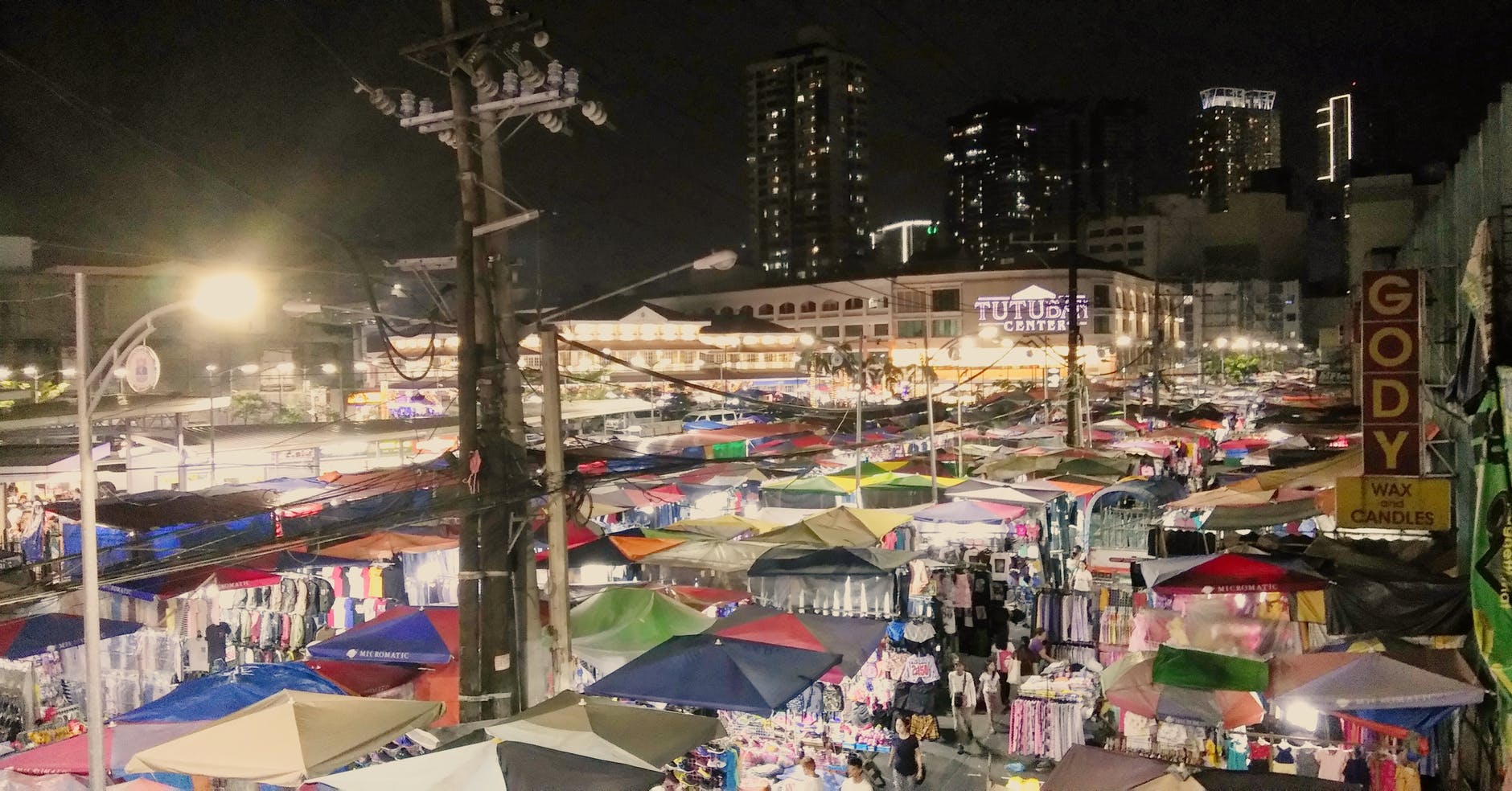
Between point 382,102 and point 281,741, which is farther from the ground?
point 382,102

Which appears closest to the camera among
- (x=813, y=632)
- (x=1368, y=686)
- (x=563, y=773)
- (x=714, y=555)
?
(x=563, y=773)

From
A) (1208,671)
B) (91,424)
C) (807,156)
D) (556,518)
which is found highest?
(807,156)

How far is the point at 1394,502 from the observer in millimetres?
10734

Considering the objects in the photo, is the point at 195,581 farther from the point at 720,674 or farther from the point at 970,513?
the point at 970,513

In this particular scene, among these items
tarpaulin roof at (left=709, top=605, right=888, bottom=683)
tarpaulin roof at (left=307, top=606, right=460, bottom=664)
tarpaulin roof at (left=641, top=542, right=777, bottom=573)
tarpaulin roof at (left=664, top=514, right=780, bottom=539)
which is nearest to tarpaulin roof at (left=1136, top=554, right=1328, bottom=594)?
tarpaulin roof at (left=709, top=605, right=888, bottom=683)

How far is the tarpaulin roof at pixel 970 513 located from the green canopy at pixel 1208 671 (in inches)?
251

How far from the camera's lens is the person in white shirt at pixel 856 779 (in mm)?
10672

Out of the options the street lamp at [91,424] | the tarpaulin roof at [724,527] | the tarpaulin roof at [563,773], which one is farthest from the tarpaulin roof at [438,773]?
the tarpaulin roof at [724,527]

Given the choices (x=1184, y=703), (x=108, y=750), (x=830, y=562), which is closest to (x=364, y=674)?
(x=108, y=750)

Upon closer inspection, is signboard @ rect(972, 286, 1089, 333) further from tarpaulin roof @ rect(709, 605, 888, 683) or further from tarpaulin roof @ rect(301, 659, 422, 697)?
tarpaulin roof @ rect(301, 659, 422, 697)

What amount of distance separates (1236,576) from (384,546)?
40.9 ft

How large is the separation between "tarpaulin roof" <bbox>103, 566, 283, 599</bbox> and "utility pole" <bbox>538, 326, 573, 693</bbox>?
6571 mm

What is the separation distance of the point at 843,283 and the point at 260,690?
69422mm

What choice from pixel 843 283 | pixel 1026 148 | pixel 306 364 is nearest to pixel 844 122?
pixel 1026 148
